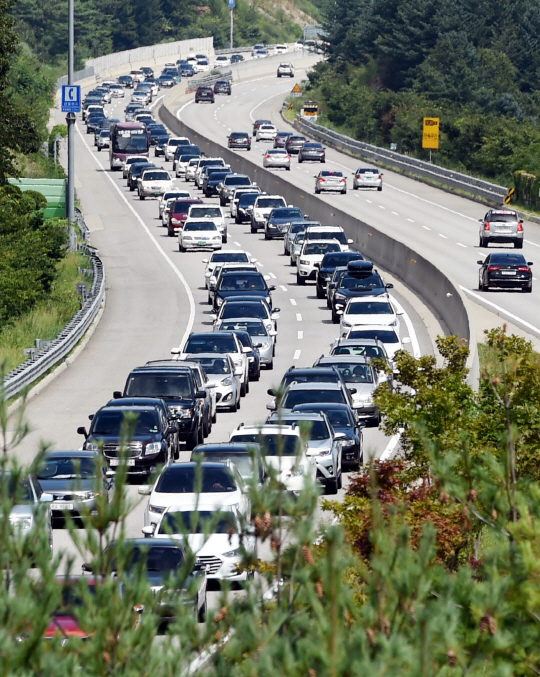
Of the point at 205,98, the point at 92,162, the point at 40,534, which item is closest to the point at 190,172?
the point at 92,162

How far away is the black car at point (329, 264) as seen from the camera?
4969 centimetres

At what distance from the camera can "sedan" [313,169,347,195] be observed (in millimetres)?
77250

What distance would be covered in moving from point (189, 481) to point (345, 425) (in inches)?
262

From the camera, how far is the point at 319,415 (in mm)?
25609

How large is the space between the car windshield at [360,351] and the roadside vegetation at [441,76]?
242 ft

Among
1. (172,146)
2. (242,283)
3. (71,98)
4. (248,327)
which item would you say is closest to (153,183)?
(172,146)

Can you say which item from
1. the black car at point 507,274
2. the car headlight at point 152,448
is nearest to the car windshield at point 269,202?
the black car at point 507,274

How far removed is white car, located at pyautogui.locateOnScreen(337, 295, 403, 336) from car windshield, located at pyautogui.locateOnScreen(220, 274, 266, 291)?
4.39 m

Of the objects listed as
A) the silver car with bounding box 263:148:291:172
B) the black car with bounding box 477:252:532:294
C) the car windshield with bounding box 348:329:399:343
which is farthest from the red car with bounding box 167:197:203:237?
the car windshield with bounding box 348:329:399:343

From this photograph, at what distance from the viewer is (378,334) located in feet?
120

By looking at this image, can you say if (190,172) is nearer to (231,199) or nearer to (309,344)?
(231,199)

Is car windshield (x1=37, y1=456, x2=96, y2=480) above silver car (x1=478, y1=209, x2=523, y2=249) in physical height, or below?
below

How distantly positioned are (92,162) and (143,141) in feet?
23.5

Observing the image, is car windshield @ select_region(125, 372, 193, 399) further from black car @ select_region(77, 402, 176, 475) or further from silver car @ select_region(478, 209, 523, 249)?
silver car @ select_region(478, 209, 523, 249)
